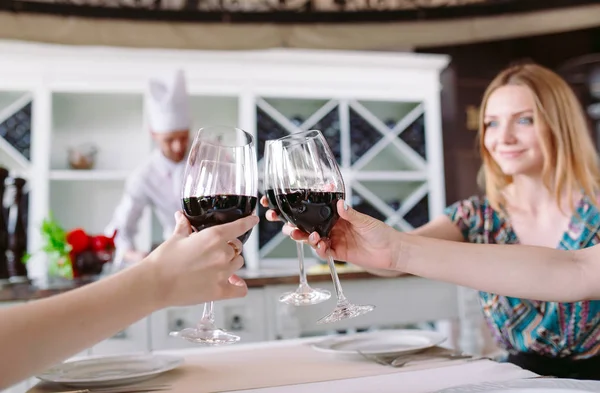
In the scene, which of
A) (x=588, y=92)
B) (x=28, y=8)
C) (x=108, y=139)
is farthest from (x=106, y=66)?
(x=588, y=92)

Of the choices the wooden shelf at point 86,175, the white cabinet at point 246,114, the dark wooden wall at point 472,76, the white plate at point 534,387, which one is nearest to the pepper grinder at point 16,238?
the white cabinet at point 246,114

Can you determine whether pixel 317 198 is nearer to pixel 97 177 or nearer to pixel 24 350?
pixel 24 350

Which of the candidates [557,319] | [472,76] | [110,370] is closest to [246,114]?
[472,76]

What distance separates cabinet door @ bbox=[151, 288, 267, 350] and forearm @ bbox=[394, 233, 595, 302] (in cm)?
88

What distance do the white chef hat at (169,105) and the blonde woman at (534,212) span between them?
1.78 metres

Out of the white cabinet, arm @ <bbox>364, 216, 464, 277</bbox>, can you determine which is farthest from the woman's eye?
the white cabinet

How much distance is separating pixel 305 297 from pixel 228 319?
37.5 inches

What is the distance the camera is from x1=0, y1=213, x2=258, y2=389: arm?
469mm

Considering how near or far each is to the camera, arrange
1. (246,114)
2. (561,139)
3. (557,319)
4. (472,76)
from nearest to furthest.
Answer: (557,319), (561,139), (246,114), (472,76)

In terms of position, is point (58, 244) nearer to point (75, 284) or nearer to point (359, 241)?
point (75, 284)

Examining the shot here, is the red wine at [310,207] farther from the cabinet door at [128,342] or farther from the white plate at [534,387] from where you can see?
the cabinet door at [128,342]

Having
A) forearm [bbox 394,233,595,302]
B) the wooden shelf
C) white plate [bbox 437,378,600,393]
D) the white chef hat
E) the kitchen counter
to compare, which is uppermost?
the white chef hat

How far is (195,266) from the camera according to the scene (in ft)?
1.84

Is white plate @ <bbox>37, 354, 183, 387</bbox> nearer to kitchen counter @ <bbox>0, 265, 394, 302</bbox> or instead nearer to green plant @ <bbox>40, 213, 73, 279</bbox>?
kitchen counter @ <bbox>0, 265, 394, 302</bbox>
